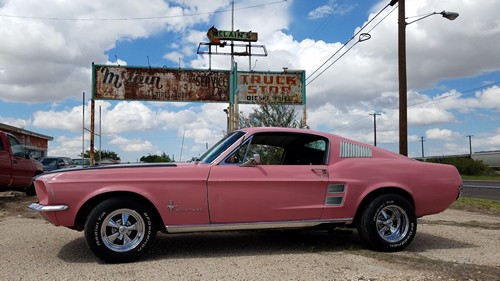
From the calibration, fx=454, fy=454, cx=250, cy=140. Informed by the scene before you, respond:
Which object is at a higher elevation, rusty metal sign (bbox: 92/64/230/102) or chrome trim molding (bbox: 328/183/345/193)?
rusty metal sign (bbox: 92/64/230/102)

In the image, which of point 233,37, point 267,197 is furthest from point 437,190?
point 233,37

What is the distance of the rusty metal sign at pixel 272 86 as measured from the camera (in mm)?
20047

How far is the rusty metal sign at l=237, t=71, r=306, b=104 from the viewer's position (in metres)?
20.0

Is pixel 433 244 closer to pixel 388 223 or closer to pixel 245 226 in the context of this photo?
pixel 388 223

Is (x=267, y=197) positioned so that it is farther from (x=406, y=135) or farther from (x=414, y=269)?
(x=406, y=135)

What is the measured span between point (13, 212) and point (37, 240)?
402 cm

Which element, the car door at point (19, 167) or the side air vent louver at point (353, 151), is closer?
the side air vent louver at point (353, 151)

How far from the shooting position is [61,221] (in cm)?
495

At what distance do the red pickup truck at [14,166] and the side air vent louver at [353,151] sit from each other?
30.5 ft

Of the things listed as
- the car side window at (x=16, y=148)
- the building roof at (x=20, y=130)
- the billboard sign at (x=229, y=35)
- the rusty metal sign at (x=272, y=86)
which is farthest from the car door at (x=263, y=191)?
the building roof at (x=20, y=130)

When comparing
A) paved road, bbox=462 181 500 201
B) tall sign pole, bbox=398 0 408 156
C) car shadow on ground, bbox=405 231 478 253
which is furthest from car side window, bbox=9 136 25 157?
paved road, bbox=462 181 500 201

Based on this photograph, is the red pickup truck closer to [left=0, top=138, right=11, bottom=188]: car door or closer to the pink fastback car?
[left=0, top=138, right=11, bottom=188]: car door

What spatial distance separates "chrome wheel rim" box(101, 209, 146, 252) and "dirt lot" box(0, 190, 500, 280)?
239 mm

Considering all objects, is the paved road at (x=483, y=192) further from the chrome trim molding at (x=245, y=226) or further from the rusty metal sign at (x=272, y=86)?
the chrome trim molding at (x=245, y=226)
